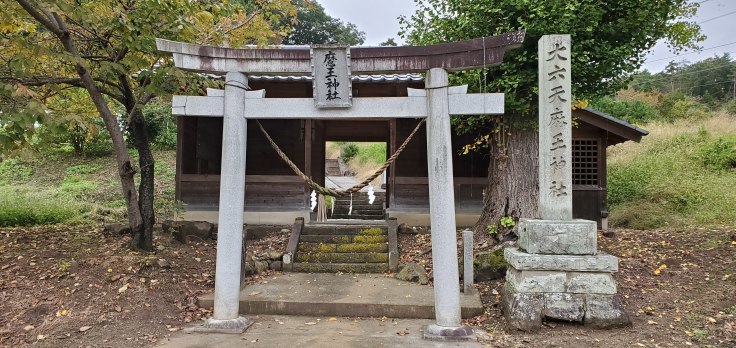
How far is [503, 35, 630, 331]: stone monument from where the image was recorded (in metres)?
5.45

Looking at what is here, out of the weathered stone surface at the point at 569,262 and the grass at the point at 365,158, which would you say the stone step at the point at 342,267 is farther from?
the grass at the point at 365,158

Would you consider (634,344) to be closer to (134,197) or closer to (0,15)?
(134,197)

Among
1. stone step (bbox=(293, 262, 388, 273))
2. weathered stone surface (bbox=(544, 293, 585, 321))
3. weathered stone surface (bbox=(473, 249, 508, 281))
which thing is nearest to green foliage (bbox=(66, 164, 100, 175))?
stone step (bbox=(293, 262, 388, 273))

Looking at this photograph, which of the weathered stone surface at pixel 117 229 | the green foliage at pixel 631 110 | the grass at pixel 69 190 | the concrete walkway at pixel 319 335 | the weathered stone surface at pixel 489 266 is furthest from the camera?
the green foliage at pixel 631 110

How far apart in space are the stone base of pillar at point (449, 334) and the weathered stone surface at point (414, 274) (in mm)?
A: 2191

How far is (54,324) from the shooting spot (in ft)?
17.2

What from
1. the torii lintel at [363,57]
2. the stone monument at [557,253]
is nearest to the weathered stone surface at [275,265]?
the torii lintel at [363,57]

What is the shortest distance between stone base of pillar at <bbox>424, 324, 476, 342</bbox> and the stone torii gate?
0.04 ft

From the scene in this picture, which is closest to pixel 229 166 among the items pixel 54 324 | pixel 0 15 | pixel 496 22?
pixel 54 324

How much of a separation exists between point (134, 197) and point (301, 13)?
2649 cm

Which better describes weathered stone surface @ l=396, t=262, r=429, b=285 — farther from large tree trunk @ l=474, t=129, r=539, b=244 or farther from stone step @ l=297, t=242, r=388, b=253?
large tree trunk @ l=474, t=129, r=539, b=244

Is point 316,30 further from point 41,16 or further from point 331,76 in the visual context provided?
point 331,76

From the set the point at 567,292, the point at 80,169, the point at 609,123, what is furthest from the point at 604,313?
the point at 80,169

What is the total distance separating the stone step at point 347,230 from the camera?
9664 millimetres
